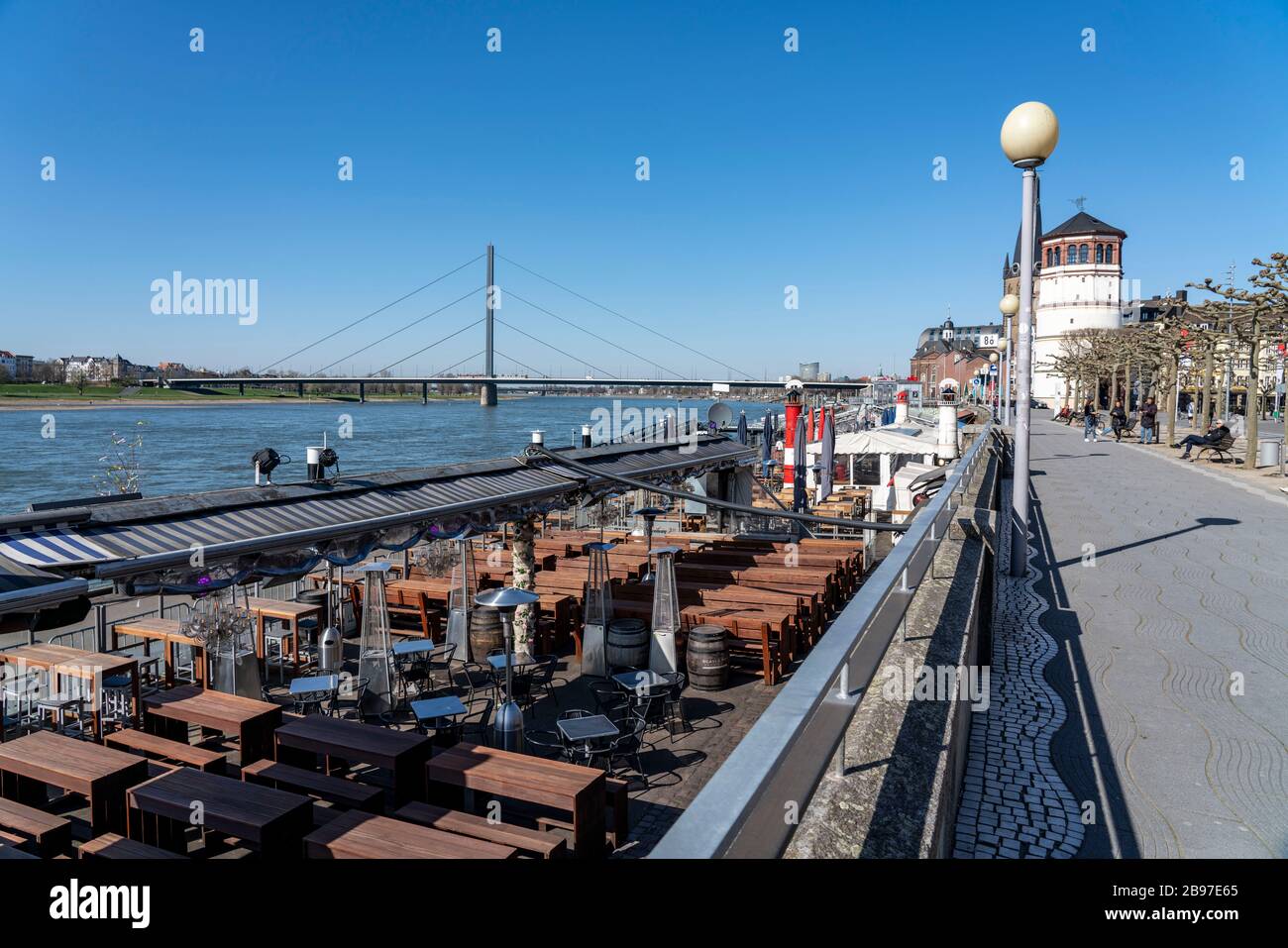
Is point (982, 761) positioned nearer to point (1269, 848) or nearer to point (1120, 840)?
point (1120, 840)

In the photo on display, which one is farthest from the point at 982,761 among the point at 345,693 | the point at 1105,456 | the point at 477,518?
the point at 1105,456

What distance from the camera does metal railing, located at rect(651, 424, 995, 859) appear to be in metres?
1.18

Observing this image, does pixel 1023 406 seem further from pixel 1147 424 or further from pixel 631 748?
→ pixel 1147 424

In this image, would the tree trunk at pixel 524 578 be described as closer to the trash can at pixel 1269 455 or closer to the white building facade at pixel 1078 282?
the trash can at pixel 1269 455

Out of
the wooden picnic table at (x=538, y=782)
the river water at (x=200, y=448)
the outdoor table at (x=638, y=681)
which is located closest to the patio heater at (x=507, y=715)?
the wooden picnic table at (x=538, y=782)

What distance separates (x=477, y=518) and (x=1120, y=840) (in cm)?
560

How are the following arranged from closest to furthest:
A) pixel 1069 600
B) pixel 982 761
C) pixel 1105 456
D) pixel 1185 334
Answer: pixel 982 761 → pixel 1069 600 → pixel 1105 456 → pixel 1185 334

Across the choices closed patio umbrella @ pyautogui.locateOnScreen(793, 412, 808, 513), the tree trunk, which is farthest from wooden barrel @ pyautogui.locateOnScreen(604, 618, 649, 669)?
closed patio umbrella @ pyautogui.locateOnScreen(793, 412, 808, 513)

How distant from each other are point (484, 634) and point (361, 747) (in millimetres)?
4157

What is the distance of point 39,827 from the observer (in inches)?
194

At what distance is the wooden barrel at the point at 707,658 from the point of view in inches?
351
